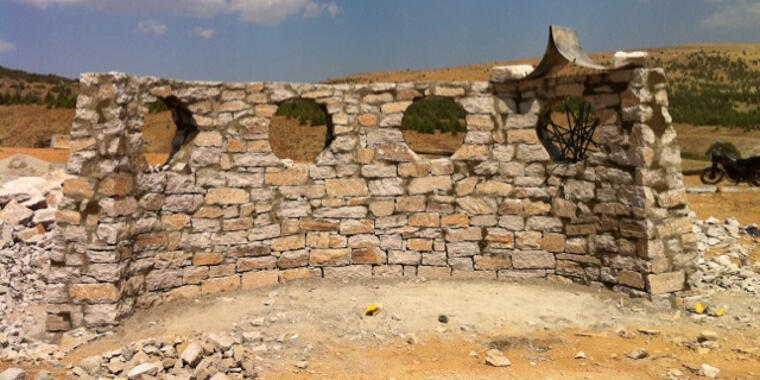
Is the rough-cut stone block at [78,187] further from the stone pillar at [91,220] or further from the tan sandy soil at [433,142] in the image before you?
the tan sandy soil at [433,142]

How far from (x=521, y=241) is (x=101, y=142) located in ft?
17.9

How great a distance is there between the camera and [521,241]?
8.18 meters

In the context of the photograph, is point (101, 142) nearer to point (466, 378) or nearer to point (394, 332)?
point (394, 332)

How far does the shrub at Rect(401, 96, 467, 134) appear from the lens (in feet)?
80.7

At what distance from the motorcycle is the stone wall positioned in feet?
40.0

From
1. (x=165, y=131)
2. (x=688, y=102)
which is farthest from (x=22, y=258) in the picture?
(x=688, y=102)

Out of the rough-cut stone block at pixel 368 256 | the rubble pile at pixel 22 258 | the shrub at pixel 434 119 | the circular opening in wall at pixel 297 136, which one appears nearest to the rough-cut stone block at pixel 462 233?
the rough-cut stone block at pixel 368 256

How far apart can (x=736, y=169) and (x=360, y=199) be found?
14705 mm

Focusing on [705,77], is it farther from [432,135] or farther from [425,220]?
[425,220]

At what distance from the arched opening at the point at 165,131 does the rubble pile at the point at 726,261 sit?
22.3ft

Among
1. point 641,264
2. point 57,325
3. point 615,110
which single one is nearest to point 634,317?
point 641,264

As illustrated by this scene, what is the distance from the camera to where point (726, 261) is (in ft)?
29.2

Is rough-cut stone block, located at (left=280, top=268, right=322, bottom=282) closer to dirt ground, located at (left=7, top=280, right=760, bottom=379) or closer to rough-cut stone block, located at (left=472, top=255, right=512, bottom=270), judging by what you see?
dirt ground, located at (left=7, top=280, right=760, bottom=379)

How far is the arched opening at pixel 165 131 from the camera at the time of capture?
7602 mm
